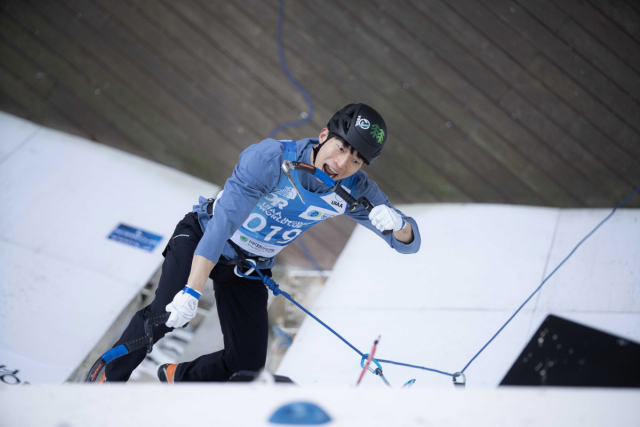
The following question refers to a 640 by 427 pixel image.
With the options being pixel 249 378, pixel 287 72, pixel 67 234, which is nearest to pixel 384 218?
pixel 249 378

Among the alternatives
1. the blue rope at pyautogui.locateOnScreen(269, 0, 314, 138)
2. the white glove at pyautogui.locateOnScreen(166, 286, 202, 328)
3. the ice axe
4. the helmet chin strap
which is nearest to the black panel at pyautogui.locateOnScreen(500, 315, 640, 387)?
the ice axe

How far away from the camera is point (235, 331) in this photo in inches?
74.2

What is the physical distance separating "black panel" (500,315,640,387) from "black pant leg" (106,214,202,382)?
1.48m

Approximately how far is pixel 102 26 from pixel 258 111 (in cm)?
128

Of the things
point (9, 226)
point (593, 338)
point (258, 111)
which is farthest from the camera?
point (258, 111)

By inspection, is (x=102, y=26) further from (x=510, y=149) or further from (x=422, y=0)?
(x=510, y=149)

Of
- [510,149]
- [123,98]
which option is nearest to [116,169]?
[123,98]

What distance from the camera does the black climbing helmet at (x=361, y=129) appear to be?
1.59 metres

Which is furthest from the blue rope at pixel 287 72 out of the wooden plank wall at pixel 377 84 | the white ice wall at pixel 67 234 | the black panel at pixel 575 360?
the black panel at pixel 575 360

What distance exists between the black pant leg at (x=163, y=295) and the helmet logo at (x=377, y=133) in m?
0.80

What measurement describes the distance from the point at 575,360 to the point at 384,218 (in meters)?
1.17

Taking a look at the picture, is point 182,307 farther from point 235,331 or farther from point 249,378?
point 235,331

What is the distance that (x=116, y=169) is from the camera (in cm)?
338

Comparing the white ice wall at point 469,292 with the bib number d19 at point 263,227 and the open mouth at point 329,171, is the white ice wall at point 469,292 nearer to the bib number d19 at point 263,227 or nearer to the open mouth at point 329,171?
the bib number d19 at point 263,227
